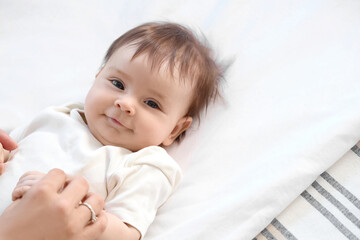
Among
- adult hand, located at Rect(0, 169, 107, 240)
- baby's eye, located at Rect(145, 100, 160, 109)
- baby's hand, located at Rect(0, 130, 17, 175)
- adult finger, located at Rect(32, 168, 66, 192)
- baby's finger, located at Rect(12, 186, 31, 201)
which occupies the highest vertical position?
baby's eye, located at Rect(145, 100, 160, 109)

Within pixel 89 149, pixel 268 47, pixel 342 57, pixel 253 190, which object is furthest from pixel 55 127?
pixel 342 57

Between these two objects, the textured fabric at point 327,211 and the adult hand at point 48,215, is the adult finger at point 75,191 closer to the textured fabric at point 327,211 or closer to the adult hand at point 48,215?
the adult hand at point 48,215

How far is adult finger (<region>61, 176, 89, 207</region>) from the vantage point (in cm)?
91

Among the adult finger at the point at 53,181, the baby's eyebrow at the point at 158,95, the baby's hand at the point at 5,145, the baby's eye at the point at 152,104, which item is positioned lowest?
the baby's hand at the point at 5,145

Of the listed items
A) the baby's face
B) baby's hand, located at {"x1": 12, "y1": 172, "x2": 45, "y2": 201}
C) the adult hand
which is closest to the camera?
the adult hand

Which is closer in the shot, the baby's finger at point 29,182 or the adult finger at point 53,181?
the adult finger at point 53,181

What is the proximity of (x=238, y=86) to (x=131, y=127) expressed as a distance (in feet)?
1.35

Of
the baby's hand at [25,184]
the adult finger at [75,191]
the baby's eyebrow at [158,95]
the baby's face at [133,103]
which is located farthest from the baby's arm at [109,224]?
the baby's eyebrow at [158,95]

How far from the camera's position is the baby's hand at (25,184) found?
997 mm

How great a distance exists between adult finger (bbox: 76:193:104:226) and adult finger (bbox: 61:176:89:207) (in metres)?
0.01

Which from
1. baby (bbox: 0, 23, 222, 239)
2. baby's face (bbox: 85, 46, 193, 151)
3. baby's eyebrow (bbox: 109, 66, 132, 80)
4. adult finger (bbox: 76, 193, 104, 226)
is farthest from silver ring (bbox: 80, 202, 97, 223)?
baby's eyebrow (bbox: 109, 66, 132, 80)

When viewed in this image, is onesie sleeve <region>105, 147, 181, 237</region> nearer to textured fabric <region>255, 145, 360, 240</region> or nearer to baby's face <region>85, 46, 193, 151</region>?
baby's face <region>85, 46, 193, 151</region>

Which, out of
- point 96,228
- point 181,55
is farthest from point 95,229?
point 181,55

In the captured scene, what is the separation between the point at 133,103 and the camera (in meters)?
1.24
